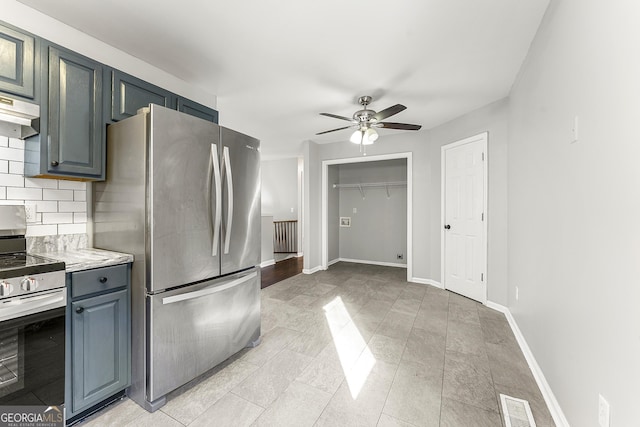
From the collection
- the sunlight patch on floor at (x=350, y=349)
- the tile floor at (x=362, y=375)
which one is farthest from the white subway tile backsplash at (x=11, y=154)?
the sunlight patch on floor at (x=350, y=349)

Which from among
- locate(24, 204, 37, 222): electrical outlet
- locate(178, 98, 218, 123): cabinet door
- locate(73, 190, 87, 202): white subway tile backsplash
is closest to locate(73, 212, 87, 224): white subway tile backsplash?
locate(73, 190, 87, 202): white subway tile backsplash

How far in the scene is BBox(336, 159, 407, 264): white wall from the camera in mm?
5730

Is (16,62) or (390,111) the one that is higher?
(390,111)

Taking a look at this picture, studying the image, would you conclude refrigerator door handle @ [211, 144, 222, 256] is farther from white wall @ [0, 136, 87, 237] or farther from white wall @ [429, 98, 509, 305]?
white wall @ [429, 98, 509, 305]

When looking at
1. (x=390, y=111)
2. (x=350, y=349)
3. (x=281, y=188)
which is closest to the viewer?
(x=350, y=349)

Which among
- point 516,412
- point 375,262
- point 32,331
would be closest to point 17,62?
point 32,331

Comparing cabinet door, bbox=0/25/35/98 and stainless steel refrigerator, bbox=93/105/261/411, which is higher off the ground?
cabinet door, bbox=0/25/35/98

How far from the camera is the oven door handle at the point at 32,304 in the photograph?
121cm

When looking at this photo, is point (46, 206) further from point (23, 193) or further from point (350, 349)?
point (350, 349)

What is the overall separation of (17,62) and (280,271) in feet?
14.3

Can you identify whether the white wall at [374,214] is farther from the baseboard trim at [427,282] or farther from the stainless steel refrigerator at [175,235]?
the stainless steel refrigerator at [175,235]

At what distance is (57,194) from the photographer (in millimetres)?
1910

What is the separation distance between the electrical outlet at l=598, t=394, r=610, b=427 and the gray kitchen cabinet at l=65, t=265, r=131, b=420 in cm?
249

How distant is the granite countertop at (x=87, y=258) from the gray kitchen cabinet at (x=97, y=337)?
4 centimetres
